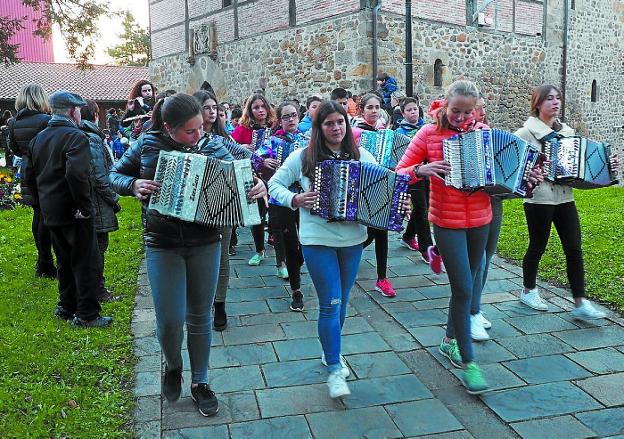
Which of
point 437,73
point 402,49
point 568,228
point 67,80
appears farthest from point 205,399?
point 67,80

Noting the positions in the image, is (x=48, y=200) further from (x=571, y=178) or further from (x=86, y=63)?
(x=86, y=63)

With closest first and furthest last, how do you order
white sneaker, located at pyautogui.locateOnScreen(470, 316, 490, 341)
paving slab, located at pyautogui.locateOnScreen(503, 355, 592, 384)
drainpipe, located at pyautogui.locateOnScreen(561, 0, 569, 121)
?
1. paving slab, located at pyautogui.locateOnScreen(503, 355, 592, 384)
2. white sneaker, located at pyautogui.locateOnScreen(470, 316, 490, 341)
3. drainpipe, located at pyautogui.locateOnScreen(561, 0, 569, 121)

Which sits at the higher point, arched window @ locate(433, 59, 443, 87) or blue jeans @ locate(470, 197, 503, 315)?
arched window @ locate(433, 59, 443, 87)

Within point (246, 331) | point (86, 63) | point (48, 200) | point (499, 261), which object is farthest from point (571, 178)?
point (86, 63)

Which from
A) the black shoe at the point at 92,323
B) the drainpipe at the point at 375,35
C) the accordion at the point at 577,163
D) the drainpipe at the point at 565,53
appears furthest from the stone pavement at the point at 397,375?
the drainpipe at the point at 565,53

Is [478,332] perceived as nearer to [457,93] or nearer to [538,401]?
[538,401]

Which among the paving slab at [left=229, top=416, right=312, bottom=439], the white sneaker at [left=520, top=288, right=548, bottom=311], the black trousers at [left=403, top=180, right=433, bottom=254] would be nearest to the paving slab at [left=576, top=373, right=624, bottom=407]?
the white sneaker at [left=520, top=288, right=548, bottom=311]

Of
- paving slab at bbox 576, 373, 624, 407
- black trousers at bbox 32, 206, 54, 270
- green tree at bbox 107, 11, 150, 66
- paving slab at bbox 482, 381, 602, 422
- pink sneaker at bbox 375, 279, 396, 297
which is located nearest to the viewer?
paving slab at bbox 482, 381, 602, 422

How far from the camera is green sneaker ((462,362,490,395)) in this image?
3680mm

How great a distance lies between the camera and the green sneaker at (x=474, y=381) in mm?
3680

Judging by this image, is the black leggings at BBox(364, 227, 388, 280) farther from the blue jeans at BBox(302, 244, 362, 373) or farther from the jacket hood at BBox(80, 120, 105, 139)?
the jacket hood at BBox(80, 120, 105, 139)

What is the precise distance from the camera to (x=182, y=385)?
3.92m

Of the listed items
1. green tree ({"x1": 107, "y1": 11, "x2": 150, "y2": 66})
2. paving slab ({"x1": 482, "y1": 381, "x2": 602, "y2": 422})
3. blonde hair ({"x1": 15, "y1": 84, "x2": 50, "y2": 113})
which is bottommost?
paving slab ({"x1": 482, "y1": 381, "x2": 602, "y2": 422})

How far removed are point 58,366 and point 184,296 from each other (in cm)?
139
